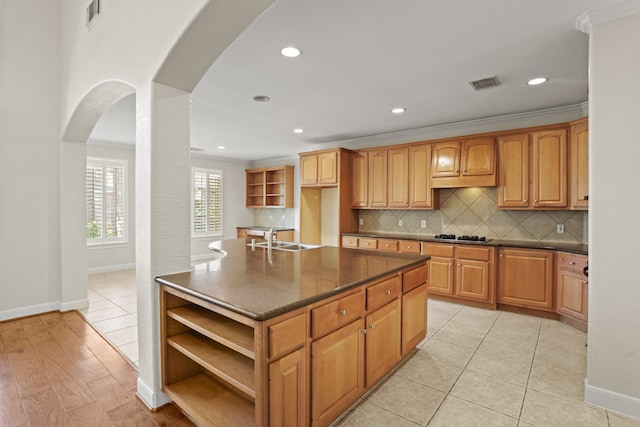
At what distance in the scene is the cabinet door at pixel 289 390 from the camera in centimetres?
141

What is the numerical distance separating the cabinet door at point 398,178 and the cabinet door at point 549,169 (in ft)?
5.50

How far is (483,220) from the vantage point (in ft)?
15.0

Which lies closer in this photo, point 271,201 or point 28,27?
point 28,27

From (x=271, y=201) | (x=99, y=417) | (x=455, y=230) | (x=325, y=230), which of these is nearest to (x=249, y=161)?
(x=271, y=201)

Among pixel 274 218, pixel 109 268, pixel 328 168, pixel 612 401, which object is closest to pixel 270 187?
pixel 274 218

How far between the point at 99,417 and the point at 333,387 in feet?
4.90

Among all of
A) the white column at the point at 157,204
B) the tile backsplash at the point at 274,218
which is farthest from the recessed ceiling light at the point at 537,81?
the tile backsplash at the point at 274,218

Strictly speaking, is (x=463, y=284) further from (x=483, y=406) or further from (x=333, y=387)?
(x=333, y=387)

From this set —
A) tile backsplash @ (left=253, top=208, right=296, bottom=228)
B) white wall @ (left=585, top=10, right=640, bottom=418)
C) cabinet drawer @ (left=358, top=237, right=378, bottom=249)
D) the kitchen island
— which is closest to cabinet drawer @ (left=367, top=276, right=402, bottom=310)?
the kitchen island

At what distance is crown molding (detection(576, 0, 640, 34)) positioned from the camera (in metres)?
1.96

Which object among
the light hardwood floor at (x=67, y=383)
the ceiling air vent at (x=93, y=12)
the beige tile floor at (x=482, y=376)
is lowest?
the beige tile floor at (x=482, y=376)

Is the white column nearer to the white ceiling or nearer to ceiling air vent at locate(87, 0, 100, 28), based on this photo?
the white ceiling

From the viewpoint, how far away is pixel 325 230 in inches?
253

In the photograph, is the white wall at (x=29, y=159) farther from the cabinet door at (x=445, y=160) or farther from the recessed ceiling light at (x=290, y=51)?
the cabinet door at (x=445, y=160)
